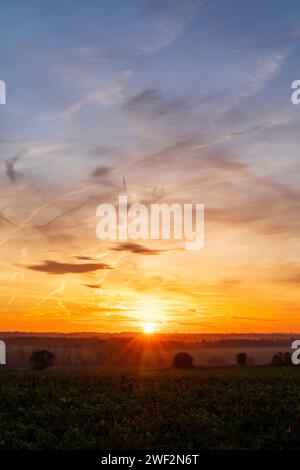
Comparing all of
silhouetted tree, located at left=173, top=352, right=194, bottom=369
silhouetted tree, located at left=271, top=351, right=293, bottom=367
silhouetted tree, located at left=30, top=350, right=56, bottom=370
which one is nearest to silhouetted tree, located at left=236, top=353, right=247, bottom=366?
silhouetted tree, located at left=271, top=351, right=293, bottom=367

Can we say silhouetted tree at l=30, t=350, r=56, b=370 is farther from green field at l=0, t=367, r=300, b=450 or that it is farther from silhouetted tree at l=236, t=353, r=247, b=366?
green field at l=0, t=367, r=300, b=450

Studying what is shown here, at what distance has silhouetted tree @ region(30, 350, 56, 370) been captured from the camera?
51281 mm

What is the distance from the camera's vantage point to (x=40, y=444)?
19188mm

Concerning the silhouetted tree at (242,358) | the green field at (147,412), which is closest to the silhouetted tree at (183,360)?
the silhouetted tree at (242,358)

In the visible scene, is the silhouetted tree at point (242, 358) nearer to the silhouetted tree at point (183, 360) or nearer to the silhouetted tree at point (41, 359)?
the silhouetted tree at point (183, 360)

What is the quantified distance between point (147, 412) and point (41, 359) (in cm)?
3144

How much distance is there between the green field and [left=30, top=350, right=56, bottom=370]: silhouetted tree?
2062 centimetres

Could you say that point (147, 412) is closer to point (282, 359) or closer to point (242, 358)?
point (282, 359)
